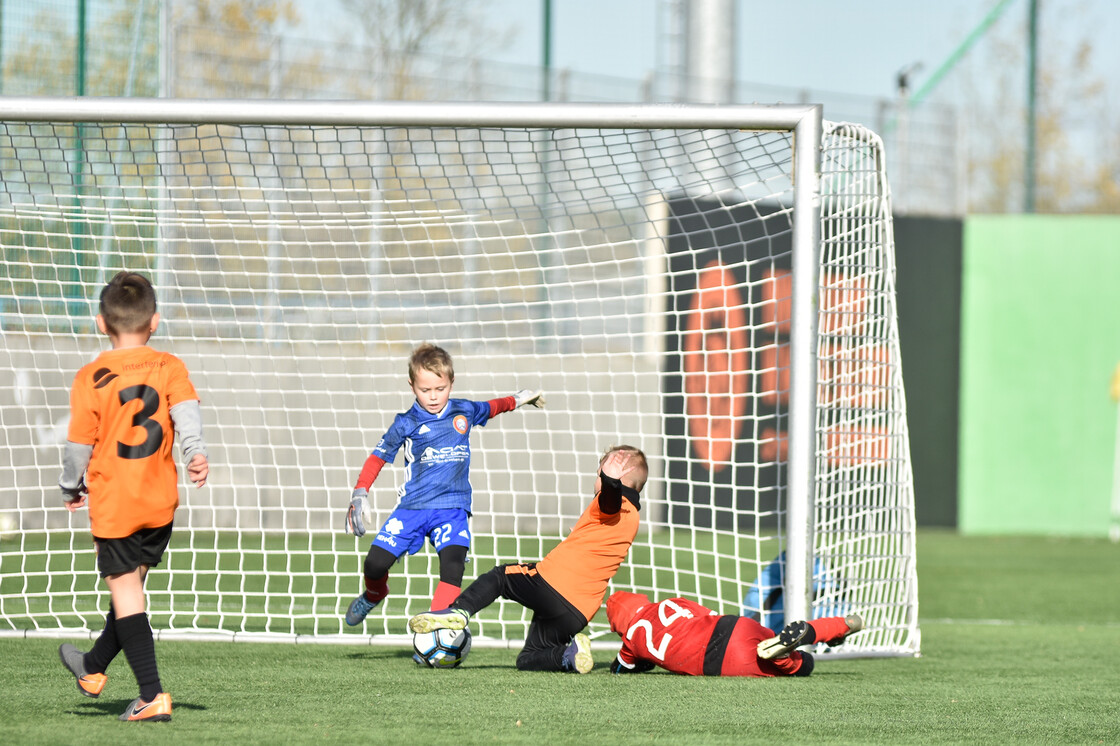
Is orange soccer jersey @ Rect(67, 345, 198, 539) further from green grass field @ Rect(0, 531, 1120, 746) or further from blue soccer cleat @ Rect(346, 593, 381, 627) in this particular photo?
blue soccer cleat @ Rect(346, 593, 381, 627)

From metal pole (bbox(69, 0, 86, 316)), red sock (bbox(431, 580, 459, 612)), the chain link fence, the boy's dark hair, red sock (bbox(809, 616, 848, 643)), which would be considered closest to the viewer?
the boy's dark hair

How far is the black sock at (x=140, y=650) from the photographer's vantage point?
140 inches

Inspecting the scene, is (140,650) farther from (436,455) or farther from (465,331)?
(465,331)

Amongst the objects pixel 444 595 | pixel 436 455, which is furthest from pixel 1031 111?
pixel 444 595

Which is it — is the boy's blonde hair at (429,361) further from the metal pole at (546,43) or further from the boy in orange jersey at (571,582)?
the metal pole at (546,43)

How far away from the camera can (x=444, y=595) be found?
509 cm

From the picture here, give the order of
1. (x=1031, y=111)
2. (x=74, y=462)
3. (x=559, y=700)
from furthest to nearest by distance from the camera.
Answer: (x=1031, y=111) < (x=559, y=700) < (x=74, y=462)

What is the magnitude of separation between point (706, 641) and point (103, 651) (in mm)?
2255

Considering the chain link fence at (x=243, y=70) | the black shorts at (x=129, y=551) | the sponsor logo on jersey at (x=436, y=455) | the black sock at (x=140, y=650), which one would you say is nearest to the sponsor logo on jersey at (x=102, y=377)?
the black shorts at (x=129, y=551)

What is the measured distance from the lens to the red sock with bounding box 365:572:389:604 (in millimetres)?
5215

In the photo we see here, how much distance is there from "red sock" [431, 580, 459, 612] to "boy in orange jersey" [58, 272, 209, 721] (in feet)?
5.22

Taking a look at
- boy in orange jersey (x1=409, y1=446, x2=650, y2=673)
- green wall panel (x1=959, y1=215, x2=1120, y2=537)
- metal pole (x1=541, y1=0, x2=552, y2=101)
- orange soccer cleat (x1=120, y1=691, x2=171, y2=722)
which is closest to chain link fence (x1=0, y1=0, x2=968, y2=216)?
metal pole (x1=541, y1=0, x2=552, y2=101)

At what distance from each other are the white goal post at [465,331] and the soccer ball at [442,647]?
26.4 inches

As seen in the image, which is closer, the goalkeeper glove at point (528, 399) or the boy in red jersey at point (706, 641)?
the boy in red jersey at point (706, 641)
